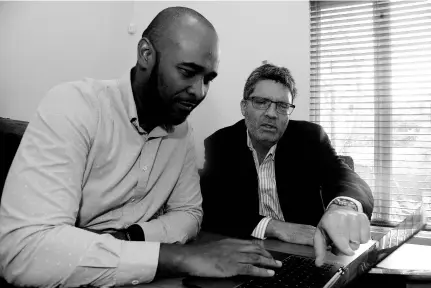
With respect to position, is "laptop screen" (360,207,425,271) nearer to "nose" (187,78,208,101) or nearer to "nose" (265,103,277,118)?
"nose" (187,78,208,101)

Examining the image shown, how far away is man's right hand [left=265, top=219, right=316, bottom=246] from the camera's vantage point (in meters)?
1.21

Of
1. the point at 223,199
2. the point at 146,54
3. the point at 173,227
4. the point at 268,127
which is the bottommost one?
the point at 223,199

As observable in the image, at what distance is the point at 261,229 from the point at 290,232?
0.43ft

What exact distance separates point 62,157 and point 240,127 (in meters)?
1.26

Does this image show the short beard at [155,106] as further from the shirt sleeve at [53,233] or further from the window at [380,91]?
the window at [380,91]

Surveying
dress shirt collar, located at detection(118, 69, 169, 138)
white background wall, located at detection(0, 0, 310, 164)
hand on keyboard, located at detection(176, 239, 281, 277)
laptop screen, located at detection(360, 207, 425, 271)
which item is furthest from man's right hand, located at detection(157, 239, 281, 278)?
white background wall, located at detection(0, 0, 310, 164)

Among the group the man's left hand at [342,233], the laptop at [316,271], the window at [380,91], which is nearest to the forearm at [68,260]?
the laptop at [316,271]

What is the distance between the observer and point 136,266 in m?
0.82

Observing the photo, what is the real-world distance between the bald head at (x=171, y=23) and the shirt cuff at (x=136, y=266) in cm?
59

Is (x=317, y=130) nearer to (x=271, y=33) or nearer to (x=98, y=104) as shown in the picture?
(x=271, y=33)

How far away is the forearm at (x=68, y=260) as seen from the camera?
0.80m

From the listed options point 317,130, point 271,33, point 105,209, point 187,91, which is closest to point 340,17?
point 271,33

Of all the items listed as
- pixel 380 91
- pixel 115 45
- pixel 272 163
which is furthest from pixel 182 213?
pixel 115 45

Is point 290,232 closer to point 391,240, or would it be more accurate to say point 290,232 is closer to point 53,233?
point 391,240
